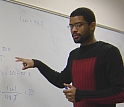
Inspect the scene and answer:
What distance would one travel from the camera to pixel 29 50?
161 centimetres

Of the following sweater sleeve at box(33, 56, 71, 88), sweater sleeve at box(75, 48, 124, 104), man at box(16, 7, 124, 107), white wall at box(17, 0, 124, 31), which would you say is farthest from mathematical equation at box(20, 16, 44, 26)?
sweater sleeve at box(75, 48, 124, 104)

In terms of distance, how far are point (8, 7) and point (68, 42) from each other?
2.02 ft

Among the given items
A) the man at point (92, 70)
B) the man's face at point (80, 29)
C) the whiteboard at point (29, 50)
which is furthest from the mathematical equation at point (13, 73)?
the man's face at point (80, 29)

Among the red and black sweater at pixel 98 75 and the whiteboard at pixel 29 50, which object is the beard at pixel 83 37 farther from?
the whiteboard at pixel 29 50

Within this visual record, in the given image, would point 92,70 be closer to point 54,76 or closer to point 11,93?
point 54,76

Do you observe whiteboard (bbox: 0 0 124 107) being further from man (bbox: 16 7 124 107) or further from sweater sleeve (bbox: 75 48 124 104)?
sweater sleeve (bbox: 75 48 124 104)

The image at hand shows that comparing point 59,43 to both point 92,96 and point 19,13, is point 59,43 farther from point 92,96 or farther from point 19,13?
A: point 92,96

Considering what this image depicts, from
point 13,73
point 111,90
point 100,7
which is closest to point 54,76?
point 13,73

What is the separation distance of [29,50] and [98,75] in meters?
0.61

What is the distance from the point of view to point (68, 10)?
6.50ft

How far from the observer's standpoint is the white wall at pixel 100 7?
183cm

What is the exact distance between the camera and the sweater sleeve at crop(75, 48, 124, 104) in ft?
3.64

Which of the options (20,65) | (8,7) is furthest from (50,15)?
(20,65)

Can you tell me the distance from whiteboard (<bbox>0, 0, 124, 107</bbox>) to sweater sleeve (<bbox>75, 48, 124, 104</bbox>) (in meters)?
0.53
